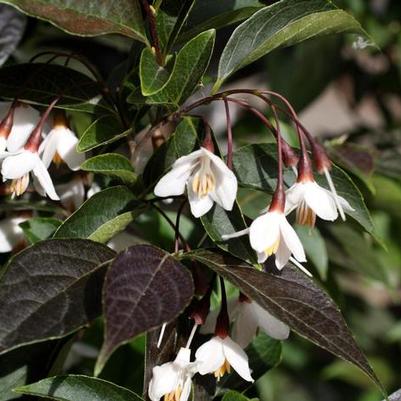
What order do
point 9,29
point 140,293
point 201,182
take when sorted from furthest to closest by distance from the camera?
point 9,29 < point 201,182 < point 140,293

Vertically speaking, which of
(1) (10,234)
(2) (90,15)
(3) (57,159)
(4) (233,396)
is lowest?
(4) (233,396)

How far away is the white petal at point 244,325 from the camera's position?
0.93m

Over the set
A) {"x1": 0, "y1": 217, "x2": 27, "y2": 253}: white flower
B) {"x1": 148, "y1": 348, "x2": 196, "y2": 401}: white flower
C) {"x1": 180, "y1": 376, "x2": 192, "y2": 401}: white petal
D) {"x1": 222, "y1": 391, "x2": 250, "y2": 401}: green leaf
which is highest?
{"x1": 0, "y1": 217, "x2": 27, "y2": 253}: white flower

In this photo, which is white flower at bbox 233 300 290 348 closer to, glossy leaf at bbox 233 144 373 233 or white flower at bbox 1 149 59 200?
glossy leaf at bbox 233 144 373 233

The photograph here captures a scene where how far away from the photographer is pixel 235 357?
0.86 meters

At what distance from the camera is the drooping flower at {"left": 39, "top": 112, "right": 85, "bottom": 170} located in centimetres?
93

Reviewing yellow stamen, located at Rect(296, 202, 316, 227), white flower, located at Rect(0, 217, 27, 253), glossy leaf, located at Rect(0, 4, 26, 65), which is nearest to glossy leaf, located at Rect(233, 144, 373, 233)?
yellow stamen, located at Rect(296, 202, 316, 227)

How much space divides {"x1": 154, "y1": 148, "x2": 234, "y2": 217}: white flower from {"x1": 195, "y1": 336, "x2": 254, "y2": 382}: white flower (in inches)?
5.0

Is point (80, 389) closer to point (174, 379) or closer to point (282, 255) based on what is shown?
point (174, 379)

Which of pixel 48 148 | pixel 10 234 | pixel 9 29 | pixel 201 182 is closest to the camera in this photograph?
pixel 201 182

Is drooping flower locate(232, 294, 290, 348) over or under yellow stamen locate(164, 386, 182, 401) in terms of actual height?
under

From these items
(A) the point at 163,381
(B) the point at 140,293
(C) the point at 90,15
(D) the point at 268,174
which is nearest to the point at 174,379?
(A) the point at 163,381

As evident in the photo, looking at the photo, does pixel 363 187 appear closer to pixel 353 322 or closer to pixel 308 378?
pixel 353 322

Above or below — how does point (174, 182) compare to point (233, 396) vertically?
above
